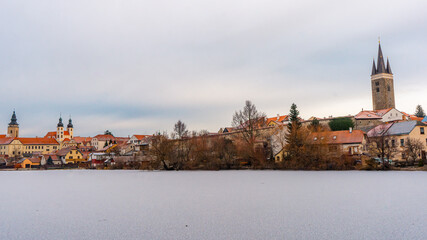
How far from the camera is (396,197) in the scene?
17062 millimetres

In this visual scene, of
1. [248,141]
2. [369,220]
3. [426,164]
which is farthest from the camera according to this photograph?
[248,141]

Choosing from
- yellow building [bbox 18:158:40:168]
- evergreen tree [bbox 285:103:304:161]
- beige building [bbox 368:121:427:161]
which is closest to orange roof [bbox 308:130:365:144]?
evergreen tree [bbox 285:103:304:161]

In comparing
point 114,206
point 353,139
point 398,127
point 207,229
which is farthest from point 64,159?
point 207,229

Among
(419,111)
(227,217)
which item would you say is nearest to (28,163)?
(227,217)

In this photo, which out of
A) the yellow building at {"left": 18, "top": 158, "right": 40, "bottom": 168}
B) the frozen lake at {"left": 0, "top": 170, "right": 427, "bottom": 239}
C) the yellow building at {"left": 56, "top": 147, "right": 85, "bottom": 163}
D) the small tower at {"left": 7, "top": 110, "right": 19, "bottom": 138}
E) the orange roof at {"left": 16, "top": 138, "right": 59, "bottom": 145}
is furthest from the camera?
the small tower at {"left": 7, "top": 110, "right": 19, "bottom": 138}

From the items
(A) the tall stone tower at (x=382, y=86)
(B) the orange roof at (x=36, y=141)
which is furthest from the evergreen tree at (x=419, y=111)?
(B) the orange roof at (x=36, y=141)

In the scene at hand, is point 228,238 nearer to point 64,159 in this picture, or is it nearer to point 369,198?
point 369,198

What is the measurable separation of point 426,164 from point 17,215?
3823 cm

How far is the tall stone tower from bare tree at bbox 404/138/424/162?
217 ft

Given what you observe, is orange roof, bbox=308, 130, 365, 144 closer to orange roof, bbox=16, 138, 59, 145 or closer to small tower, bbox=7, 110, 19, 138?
orange roof, bbox=16, 138, 59, 145

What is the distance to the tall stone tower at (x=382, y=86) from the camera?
104875 mm

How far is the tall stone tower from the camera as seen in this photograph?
105 metres

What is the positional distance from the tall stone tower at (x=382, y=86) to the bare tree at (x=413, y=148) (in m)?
66.1

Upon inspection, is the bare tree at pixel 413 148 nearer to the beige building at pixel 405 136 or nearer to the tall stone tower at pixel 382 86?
the beige building at pixel 405 136
